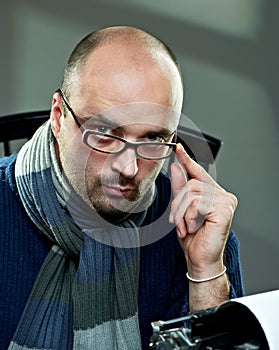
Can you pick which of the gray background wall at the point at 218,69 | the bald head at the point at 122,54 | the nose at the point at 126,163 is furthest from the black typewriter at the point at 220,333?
the gray background wall at the point at 218,69

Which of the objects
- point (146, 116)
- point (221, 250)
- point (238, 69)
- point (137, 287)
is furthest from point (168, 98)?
point (238, 69)

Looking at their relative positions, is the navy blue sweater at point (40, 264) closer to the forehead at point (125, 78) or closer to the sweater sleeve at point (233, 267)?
the sweater sleeve at point (233, 267)

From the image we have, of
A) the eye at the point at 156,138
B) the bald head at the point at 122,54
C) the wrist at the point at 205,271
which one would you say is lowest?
the wrist at the point at 205,271

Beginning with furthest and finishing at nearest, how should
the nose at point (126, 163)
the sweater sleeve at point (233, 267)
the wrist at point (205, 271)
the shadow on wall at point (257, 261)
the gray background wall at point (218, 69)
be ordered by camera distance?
the shadow on wall at point (257, 261) → the gray background wall at point (218, 69) → the sweater sleeve at point (233, 267) → the wrist at point (205, 271) → the nose at point (126, 163)

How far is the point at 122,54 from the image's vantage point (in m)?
1.25

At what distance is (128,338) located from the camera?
4.56 ft

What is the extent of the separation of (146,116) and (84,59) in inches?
5.9

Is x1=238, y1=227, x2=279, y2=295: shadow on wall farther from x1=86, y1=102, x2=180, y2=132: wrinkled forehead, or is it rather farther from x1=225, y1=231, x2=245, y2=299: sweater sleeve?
x1=86, y1=102, x2=180, y2=132: wrinkled forehead

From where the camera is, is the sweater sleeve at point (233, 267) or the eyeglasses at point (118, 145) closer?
the eyeglasses at point (118, 145)

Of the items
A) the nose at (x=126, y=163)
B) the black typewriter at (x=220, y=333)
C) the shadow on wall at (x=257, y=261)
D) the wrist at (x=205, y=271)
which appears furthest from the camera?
the shadow on wall at (x=257, y=261)

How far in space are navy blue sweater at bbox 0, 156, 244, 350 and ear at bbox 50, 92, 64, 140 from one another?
0.36 ft

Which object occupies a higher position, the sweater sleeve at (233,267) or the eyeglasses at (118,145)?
the eyeglasses at (118,145)

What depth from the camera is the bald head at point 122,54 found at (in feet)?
4.09

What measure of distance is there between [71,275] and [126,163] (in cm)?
30
